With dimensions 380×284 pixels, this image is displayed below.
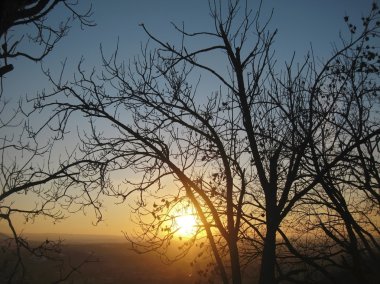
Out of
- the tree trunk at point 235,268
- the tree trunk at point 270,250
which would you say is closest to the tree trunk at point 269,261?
the tree trunk at point 270,250

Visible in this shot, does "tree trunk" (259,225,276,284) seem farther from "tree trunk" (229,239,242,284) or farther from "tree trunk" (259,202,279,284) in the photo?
"tree trunk" (229,239,242,284)

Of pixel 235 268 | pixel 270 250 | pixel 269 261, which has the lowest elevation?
pixel 235 268

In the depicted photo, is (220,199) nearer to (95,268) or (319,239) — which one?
(319,239)

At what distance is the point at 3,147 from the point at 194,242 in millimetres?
4830

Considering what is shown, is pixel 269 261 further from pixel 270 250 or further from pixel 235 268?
pixel 235 268

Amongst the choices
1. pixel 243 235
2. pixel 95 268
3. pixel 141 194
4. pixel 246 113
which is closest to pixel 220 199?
pixel 243 235

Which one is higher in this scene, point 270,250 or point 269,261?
point 270,250

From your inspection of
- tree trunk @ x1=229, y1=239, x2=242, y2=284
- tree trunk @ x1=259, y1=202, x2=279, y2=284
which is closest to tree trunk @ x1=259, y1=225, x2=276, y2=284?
tree trunk @ x1=259, y1=202, x2=279, y2=284

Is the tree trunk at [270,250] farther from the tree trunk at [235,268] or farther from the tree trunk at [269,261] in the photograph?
the tree trunk at [235,268]

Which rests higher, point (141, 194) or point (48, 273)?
point (141, 194)

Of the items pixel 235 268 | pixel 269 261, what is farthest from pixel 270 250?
pixel 235 268

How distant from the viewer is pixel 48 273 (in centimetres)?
6278

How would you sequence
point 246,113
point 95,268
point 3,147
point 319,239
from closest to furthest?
point 246,113
point 3,147
point 319,239
point 95,268

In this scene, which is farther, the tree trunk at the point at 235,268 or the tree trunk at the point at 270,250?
the tree trunk at the point at 235,268
